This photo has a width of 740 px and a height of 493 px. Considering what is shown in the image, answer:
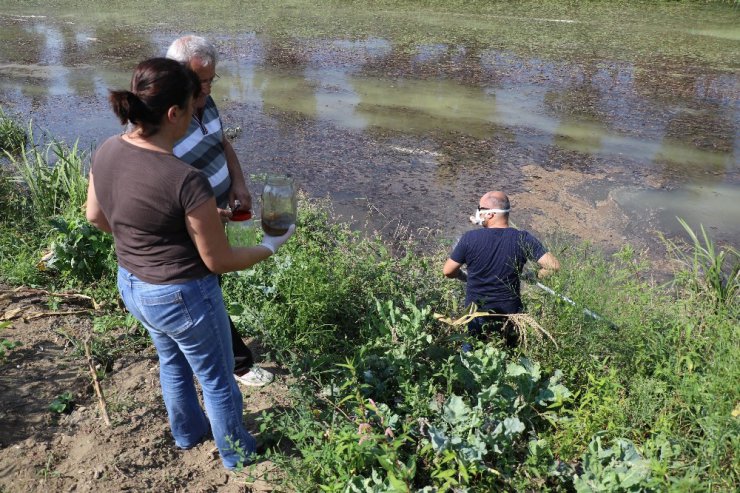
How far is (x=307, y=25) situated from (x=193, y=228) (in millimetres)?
12665

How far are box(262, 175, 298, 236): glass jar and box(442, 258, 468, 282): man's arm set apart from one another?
4.38 ft

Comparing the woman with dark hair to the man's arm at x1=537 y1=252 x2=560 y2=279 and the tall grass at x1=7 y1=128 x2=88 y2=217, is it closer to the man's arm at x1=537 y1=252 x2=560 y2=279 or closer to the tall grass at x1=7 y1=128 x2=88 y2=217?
the man's arm at x1=537 y1=252 x2=560 y2=279

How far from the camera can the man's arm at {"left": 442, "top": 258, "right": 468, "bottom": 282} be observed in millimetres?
3996

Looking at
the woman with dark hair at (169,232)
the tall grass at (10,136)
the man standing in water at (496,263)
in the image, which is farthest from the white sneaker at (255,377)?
the tall grass at (10,136)

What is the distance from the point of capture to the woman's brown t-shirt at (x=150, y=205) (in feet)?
7.35

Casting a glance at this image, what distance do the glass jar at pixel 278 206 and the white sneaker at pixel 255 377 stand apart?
0.93m

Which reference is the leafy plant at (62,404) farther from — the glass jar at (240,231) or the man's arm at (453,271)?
the man's arm at (453,271)

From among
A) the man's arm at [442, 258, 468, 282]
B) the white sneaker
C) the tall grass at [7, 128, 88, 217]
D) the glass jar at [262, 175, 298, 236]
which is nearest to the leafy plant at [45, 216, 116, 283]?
the tall grass at [7, 128, 88, 217]

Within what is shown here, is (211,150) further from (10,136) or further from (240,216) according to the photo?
(10,136)

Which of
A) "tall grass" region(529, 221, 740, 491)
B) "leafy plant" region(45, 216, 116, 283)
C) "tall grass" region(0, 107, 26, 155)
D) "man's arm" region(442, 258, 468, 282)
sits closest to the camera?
"tall grass" region(529, 221, 740, 491)

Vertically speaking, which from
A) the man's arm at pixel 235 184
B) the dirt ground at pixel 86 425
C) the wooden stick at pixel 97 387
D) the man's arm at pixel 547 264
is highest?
the man's arm at pixel 235 184

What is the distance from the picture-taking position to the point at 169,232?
2.36 m

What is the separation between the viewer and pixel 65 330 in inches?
149

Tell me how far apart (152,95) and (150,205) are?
367 millimetres
